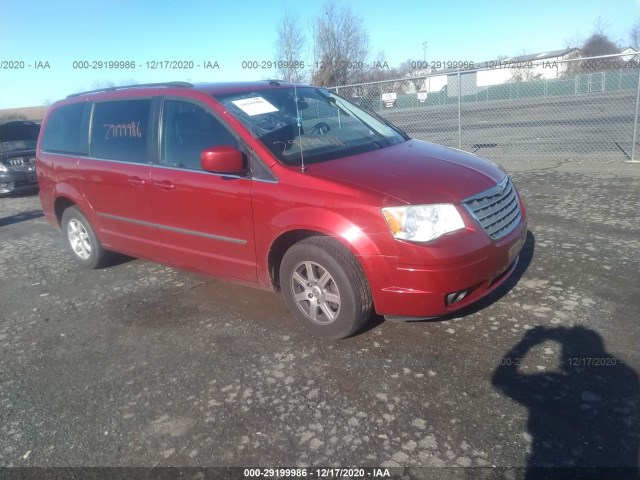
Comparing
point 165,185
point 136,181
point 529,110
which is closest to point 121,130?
point 136,181

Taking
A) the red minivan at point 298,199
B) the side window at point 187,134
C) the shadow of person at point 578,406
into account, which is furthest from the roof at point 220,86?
the shadow of person at point 578,406

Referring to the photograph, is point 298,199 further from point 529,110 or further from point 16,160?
point 529,110

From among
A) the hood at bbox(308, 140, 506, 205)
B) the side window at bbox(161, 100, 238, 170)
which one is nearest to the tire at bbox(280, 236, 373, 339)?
the hood at bbox(308, 140, 506, 205)

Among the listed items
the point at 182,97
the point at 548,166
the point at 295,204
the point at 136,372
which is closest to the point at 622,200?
the point at 548,166

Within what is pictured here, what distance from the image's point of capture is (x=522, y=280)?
4.21 metres

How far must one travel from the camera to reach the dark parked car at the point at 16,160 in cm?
1071

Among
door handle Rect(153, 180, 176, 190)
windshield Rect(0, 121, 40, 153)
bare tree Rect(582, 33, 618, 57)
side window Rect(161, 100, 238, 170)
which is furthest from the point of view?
bare tree Rect(582, 33, 618, 57)

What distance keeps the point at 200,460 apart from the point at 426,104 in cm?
1739

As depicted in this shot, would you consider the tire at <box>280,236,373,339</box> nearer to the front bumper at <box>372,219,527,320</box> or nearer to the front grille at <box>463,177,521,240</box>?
the front bumper at <box>372,219,527,320</box>

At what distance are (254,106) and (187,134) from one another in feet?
1.97

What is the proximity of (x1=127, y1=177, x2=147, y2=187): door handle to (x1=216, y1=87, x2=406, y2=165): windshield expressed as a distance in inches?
40.3

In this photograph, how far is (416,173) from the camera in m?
3.42

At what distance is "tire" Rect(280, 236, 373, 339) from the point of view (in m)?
3.24

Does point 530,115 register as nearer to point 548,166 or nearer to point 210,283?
point 548,166
